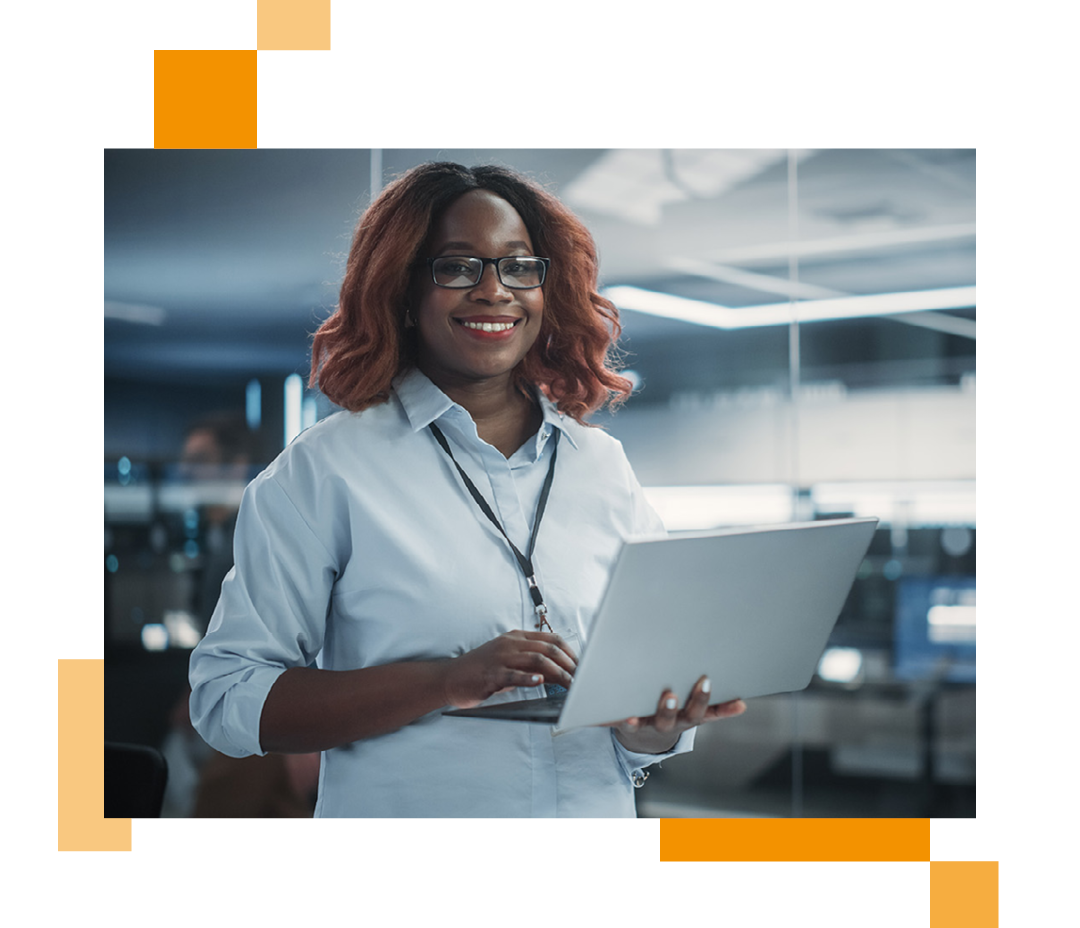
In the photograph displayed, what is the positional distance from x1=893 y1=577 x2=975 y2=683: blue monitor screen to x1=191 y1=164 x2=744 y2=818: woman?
164 centimetres

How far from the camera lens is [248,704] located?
1489 mm

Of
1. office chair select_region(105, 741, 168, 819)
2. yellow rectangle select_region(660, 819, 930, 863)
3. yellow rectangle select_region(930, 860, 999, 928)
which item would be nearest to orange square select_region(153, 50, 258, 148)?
office chair select_region(105, 741, 168, 819)

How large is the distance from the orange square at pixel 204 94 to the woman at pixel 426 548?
2.71 ft

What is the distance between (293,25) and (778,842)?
7.01 feet

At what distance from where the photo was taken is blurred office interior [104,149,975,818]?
9.40ft

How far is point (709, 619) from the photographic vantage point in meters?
1.44

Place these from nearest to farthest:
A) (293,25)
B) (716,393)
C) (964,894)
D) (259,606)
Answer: (259,606) < (964,894) < (293,25) < (716,393)

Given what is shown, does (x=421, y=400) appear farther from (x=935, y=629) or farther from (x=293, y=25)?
(x=935, y=629)

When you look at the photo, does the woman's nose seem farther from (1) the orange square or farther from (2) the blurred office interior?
(2) the blurred office interior

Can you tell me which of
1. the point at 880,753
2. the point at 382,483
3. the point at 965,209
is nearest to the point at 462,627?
the point at 382,483

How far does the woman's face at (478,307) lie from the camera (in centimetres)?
160

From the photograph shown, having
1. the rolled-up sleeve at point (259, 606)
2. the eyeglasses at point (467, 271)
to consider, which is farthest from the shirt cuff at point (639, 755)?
the eyeglasses at point (467, 271)

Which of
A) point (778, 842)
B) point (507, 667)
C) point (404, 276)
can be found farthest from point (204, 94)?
point (778, 842)
